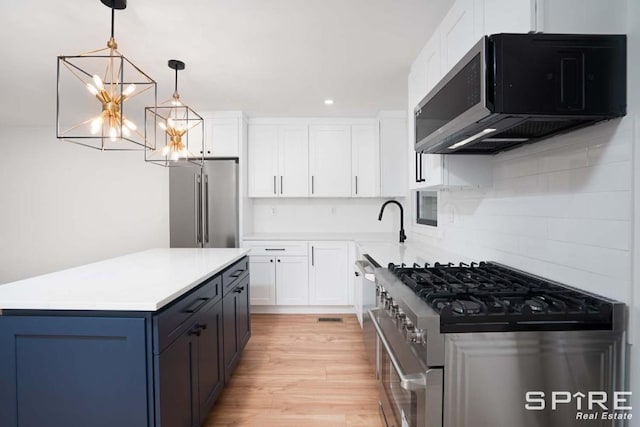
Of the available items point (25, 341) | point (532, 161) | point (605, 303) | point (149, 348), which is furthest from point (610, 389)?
point (25, 341)

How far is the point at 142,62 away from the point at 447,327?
9.51ft

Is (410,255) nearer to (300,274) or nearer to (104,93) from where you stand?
(300,274)

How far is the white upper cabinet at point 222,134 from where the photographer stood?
3900mm

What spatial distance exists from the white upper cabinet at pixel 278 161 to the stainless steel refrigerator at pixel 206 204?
35cm

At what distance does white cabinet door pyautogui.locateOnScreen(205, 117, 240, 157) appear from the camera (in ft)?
12.8

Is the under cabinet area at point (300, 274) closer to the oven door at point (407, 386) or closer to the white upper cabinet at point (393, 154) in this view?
the white upper cabinet at point (393, 154)

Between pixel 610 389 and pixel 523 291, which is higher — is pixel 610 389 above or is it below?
below

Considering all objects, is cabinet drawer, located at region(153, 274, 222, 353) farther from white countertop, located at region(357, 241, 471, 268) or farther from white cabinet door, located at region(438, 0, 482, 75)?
white cabinet door, located at region(438, 0, 482, 75)

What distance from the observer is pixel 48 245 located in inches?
184

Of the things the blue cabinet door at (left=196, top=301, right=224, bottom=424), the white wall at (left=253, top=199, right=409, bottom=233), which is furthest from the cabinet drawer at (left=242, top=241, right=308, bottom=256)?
the blue cabinet door at (left=196, top=301, right=224, bottom=424)

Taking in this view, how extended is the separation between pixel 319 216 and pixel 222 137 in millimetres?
1622

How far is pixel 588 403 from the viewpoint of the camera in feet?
3.40

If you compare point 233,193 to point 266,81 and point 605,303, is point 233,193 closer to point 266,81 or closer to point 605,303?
point 266,81

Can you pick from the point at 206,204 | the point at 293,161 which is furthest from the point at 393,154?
the point at 206,204
